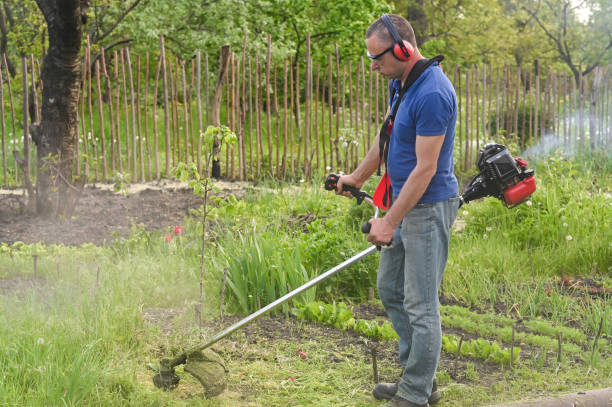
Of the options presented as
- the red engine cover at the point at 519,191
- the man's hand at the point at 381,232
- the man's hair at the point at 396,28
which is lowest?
the man's hand at the point at 381,232

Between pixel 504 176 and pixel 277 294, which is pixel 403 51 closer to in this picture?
pixel 504 176

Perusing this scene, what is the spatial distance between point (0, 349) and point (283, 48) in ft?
37.5

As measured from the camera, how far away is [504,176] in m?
3.00

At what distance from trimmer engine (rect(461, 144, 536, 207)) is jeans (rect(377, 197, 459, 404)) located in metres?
0.18

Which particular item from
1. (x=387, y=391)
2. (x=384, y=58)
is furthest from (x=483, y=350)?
(x=384, y=58)

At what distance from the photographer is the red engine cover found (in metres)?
3.01

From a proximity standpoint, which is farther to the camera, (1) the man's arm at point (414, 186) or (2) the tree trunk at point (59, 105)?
(2) the tree trunk at point (59, 105)

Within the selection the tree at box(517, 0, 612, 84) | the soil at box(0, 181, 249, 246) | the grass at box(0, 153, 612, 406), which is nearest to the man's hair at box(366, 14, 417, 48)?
the grass at box(0, 153, 612, 406)

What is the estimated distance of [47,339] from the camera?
10.8ft

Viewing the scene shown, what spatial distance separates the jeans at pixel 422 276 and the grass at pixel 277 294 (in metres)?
0.39

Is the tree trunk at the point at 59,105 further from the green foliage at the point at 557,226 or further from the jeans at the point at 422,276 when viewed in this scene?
the jeans at the point at 422,276

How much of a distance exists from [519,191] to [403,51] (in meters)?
0.84

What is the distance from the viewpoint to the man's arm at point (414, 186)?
2723mm

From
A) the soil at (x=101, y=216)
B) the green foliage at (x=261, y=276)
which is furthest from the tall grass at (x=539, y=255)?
the soil at (x=101, y=216)
